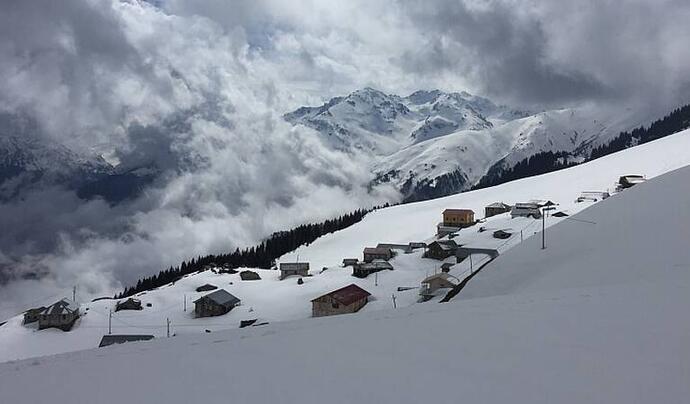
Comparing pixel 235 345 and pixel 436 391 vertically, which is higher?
pixel 235 345

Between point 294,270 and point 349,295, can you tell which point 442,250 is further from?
point 294,270

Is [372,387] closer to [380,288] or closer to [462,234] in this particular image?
[380,288]

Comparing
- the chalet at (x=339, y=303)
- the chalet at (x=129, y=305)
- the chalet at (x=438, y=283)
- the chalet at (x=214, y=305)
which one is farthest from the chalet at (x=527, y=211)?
the chalet at (x=129, y=305)

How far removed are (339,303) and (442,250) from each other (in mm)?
23498

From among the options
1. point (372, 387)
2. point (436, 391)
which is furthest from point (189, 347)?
point (436, 391)

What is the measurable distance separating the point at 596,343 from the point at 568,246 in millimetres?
21976

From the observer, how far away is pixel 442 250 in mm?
69375

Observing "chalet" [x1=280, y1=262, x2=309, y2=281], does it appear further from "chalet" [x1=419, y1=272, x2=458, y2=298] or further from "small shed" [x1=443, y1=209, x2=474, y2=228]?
"small shed" [x1=443, y1=209, x2=474, y2=228]

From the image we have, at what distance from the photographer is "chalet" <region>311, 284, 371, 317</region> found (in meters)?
50.6

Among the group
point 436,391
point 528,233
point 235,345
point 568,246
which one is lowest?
point 436,391

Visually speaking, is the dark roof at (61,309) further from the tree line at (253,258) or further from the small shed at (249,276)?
the tree line at (253,258)

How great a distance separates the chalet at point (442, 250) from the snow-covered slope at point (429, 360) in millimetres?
53509

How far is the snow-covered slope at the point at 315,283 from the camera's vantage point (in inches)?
2151

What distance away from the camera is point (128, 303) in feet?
208
